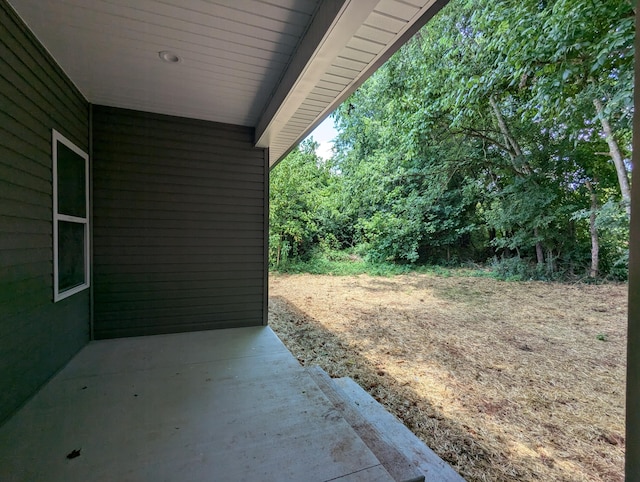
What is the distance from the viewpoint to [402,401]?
265 cm

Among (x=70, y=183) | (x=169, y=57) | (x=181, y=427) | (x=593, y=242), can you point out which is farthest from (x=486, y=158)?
(x=181, y=427)

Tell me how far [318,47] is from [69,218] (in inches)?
97.0

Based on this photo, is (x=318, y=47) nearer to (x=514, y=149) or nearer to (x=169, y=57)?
(x=169, y=57)

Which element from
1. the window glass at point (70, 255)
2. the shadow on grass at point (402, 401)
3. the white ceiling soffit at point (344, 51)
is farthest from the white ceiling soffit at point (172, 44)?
the shadow on grass at point (402, 401)

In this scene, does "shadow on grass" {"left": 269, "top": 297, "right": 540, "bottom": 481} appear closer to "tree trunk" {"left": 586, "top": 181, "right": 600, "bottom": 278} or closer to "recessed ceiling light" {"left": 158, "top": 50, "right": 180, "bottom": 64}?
"recessed ceiling light" {"left": 158, "top": 50, "right": 180, "bottom": 64}

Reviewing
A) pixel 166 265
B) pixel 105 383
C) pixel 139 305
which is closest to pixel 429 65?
pixel 166 265

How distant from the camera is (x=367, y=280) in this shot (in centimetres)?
905

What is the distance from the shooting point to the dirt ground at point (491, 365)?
204 cm

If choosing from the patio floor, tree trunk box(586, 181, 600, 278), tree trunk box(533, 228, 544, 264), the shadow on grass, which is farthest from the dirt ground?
tree trunk box(533, 228, 544, 264)

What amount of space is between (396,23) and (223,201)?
8.40 feet

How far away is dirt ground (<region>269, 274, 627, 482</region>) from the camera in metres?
2.04

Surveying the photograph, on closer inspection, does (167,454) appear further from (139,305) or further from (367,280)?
(367,280)

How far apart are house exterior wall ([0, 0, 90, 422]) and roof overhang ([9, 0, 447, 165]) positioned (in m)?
0.19

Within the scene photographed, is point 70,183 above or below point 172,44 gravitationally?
below
